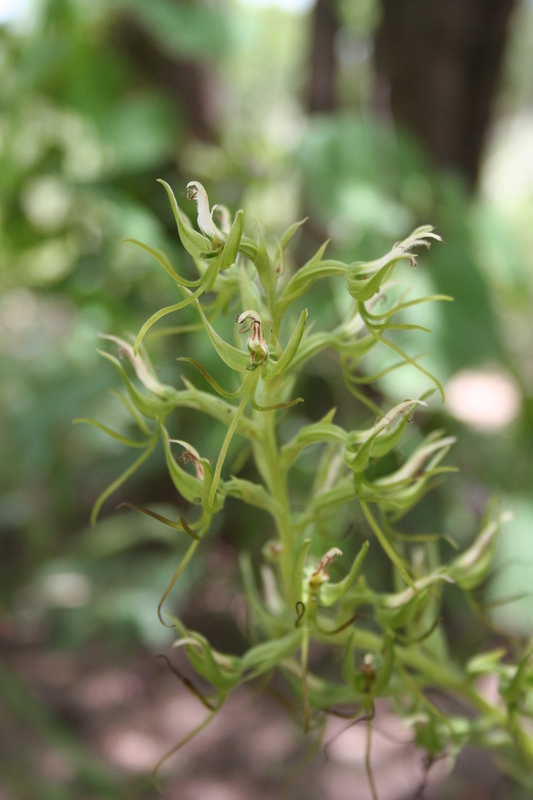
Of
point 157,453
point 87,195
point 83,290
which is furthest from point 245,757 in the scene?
point 87,195

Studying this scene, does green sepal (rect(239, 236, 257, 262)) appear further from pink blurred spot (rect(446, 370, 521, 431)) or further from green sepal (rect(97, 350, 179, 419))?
pink blurred spot (rect(446, 370, 521, 431))

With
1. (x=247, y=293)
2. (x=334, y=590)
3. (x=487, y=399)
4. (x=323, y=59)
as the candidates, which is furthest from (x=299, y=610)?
(x=323, y=59)

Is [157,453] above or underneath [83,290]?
underneath

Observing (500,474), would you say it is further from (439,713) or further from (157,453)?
(439,713)

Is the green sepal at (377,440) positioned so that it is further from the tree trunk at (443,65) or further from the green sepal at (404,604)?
the tree trunk at (443,65)

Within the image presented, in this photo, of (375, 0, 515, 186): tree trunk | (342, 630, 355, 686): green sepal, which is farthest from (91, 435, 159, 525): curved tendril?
(375, 0, 515, 186): tree trunk

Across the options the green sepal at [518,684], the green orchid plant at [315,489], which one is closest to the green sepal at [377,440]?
the green orchid plant at [315,489]
